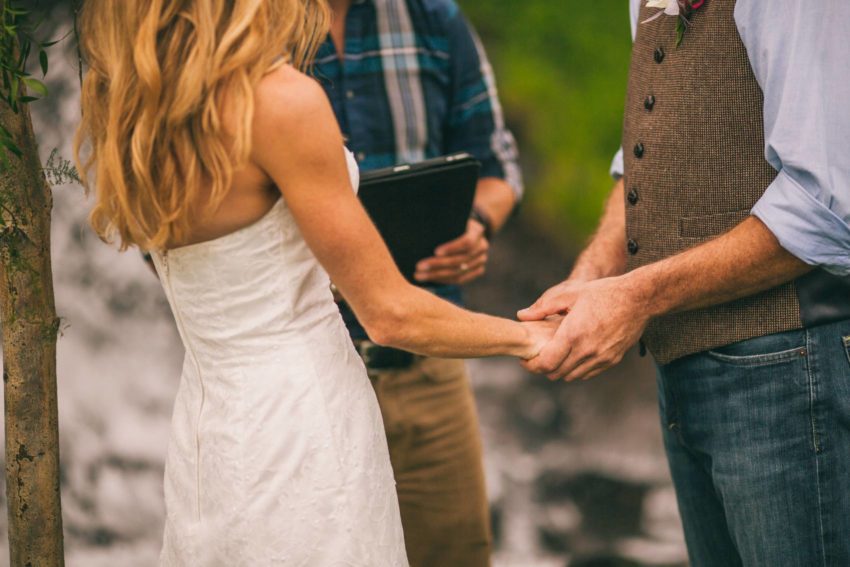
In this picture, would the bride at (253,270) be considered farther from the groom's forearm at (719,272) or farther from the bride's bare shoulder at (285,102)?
the groom's forearm at (719,272)

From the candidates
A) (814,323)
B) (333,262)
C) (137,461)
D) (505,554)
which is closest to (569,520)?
(505,554)

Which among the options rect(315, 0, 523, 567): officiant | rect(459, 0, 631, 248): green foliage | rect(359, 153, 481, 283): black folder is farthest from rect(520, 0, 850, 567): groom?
rect(459, 0, 631, 248): green foliage

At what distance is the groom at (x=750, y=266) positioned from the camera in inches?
56.2

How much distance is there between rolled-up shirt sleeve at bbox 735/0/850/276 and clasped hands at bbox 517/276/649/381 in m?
0.28

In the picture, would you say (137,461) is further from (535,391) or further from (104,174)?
(104,174)

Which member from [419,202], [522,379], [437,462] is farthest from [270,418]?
[522,379]

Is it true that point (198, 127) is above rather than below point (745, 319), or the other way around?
above

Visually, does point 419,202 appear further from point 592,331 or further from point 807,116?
point 807,116

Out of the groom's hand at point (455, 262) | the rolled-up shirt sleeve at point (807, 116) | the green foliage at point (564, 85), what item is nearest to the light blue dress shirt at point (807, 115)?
the rolled-up shirt sleeve at point (807, 116)

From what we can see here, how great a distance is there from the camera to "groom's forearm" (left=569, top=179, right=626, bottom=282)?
1.92m

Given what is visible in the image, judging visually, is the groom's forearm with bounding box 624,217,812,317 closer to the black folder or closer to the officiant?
the black folder

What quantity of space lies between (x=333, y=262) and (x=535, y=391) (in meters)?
1.95

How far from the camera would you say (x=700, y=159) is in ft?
5.17

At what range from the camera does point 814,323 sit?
153cm
